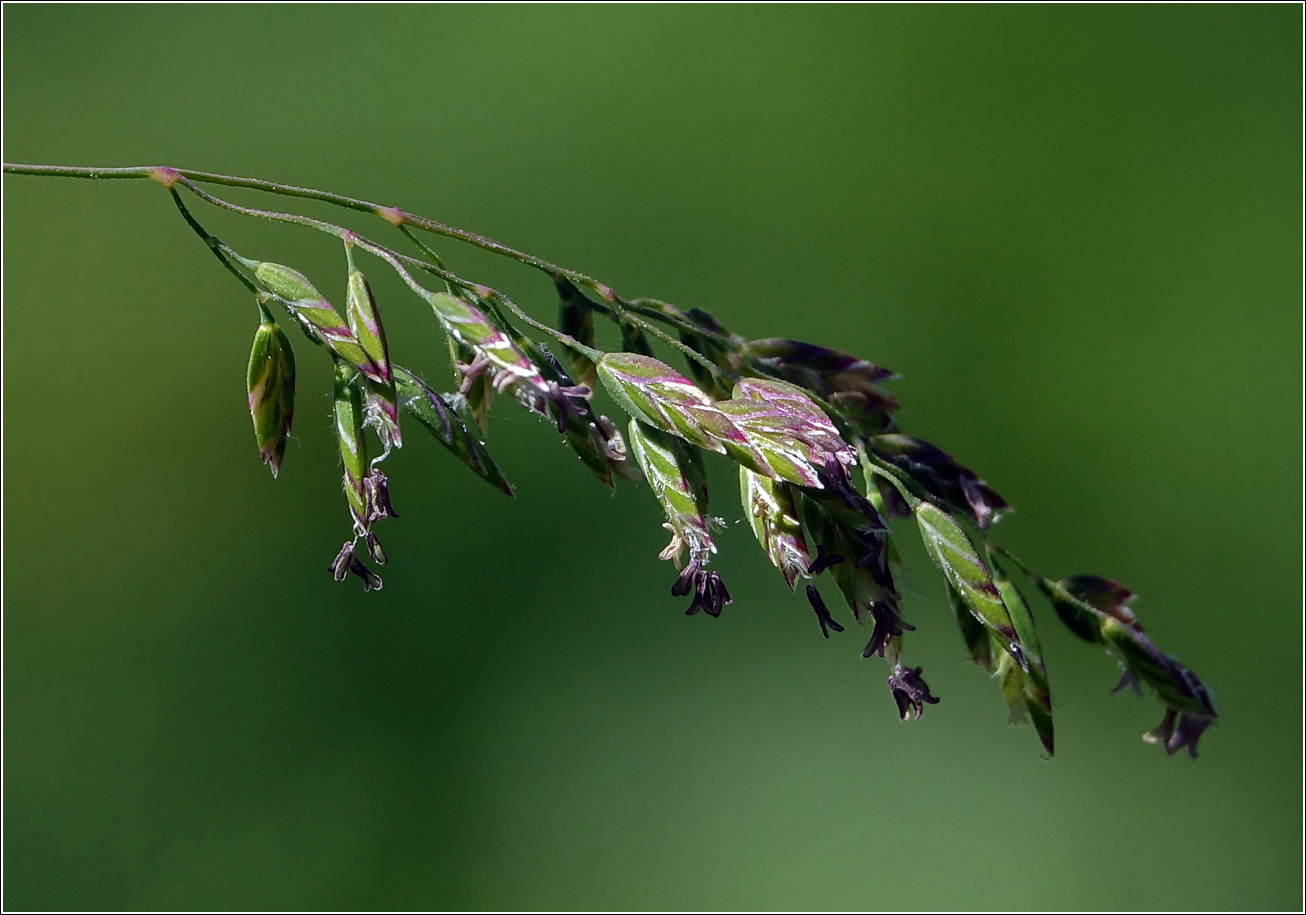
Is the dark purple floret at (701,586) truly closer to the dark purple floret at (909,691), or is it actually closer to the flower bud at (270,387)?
the dark purple floret at (909,691)

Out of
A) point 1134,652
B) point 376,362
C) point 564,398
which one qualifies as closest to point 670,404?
point 564,398

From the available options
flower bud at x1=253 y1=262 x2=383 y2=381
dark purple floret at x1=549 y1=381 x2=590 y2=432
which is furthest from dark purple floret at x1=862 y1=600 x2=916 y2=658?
flower bud at x1=253 y1=262 x2=383 y2=381

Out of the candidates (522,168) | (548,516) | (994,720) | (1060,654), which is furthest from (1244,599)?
(522,168)

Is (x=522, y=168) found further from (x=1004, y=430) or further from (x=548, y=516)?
(x=1004, y=430)

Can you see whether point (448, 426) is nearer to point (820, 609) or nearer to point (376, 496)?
point (376, 496)

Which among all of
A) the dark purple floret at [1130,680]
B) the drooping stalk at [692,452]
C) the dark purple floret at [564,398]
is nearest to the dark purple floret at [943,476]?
the drooping stalk at [692,452]

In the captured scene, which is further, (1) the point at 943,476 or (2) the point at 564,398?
(1) the point at 943,476
